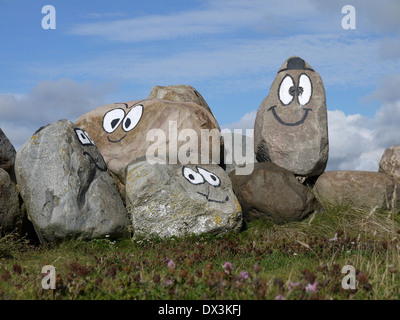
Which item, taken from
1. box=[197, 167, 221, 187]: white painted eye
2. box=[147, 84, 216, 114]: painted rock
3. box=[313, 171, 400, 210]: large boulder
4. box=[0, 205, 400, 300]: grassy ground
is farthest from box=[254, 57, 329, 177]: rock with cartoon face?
box=[147, 84, 216, 114]: painted rock

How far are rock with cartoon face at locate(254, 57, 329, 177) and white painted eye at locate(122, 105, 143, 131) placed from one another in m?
2.91

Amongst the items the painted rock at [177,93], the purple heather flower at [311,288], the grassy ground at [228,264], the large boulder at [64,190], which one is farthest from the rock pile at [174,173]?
the purple heather flower at [311,288]

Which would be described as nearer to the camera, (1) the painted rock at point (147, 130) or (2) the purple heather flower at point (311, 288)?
(2) the purple heather flower at point (311, 288)

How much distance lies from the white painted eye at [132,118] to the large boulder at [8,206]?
3149 mm

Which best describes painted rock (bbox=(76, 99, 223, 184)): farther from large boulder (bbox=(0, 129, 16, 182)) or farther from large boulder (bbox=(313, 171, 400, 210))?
large boulder (bbox=(313, 171, 400, 210))

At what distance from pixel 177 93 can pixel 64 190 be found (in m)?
7.00

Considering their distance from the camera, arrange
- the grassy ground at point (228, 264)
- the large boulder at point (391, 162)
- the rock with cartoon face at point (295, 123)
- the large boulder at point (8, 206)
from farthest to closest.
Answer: the large boulder at point (391, 162), the rock with cartoon face at point (295, 123), the large boulder at point (8, 206), the grassy ground at point (228, 264)

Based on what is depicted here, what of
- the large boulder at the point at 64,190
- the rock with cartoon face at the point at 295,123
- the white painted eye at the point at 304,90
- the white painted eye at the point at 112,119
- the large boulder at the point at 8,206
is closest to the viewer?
the large boulder at the point at 64,190

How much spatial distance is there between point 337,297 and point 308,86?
7706 millimetres

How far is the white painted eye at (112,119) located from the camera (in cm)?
1151

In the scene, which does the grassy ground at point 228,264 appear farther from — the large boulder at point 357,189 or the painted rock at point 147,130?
the painted rock at point 147,130

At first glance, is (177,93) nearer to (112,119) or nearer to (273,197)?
(112,119)

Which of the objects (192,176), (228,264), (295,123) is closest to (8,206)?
(192,176)
